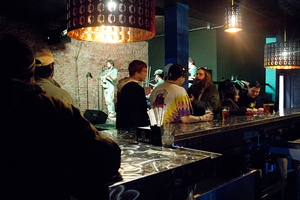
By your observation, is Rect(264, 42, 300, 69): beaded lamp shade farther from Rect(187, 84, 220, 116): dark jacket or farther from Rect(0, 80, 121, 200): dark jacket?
Rect(0, 80, 121, 200): dark jacket

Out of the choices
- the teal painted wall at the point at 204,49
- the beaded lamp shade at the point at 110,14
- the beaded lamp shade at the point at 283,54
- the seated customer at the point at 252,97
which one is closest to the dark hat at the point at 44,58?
the beaded lamp shade at the point at 110,14

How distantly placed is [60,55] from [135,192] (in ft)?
26.2

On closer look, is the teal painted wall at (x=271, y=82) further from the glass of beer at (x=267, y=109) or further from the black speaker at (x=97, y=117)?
the glass of beer at (x=267, y=109)

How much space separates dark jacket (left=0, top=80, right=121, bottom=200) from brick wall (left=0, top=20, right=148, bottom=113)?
24.5 ft

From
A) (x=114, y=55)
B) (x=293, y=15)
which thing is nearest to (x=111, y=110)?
(x=114, y=55)

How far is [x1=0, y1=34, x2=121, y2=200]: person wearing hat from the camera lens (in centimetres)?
88

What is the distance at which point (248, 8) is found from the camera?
6070 mm

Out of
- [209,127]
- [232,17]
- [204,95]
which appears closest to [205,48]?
[232,17]

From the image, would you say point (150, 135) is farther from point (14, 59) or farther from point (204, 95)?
point (204, 95)

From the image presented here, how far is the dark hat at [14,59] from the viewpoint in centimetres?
87

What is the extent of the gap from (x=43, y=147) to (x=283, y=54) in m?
4.04

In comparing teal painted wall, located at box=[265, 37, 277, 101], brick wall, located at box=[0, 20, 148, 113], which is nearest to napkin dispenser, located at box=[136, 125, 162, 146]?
brick wall, located at box=[0, 20, 148, 113]

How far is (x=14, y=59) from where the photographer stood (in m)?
0.87

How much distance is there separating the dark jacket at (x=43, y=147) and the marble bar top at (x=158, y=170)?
122 millimetres
